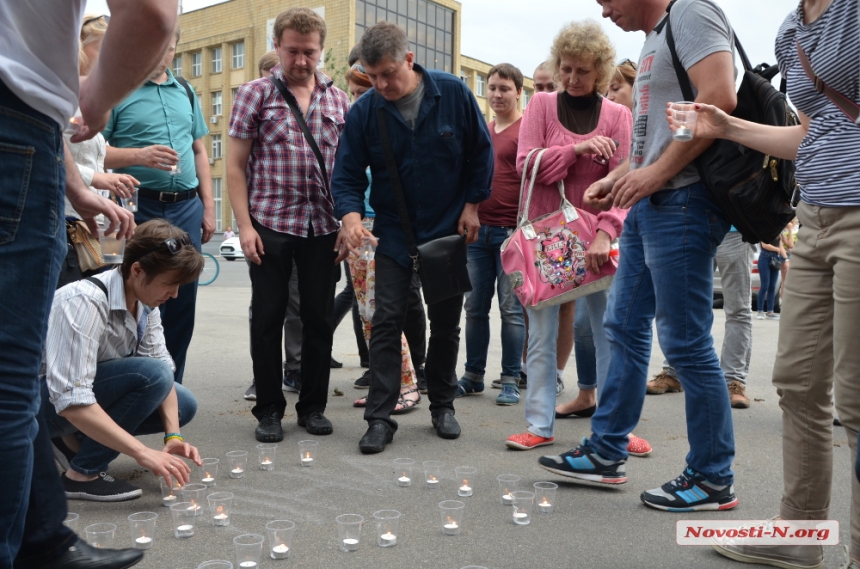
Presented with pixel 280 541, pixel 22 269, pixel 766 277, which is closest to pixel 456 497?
pixel 280 541

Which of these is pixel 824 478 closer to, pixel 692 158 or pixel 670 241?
pixel 670 241

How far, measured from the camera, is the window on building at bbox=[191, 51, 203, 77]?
5697 centimetres

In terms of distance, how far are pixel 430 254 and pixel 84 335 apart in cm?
192

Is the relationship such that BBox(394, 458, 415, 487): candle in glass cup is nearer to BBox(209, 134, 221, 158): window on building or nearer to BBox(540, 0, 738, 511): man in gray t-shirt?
BBox(540, 0, 738, 511): man in gray t-shirt

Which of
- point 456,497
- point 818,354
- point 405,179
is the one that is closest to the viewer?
point 818,354

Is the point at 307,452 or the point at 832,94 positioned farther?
the point at 307,452

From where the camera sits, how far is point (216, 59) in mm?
56375

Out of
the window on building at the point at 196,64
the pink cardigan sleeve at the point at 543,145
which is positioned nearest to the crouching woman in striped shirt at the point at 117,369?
the pink cardigan sleeve at the point at 543,145

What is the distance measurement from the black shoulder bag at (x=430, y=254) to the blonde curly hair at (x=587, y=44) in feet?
3.48

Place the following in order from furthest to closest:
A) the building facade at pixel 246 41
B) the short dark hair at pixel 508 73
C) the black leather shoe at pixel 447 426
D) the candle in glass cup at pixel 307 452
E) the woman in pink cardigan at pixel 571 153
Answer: the building facade at pixel 246 41 < the short dark hair at pixel 508 73 < the black leather shoe at pixel 447 426 < the woman in pink cardigan at pixel 571 153 < the candle in glass cup at pixel 307 452

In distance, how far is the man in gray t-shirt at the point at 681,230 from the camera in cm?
309

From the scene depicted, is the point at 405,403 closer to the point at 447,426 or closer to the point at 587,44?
the point at 447,426

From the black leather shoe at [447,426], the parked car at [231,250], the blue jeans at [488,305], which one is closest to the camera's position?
the black leather shoe at [447,426]

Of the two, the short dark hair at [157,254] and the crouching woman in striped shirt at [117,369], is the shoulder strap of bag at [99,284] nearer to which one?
the crouching woman in striped shirt at [117,369]
